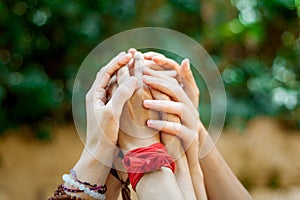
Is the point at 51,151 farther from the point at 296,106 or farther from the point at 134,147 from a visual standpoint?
the point at 134,147

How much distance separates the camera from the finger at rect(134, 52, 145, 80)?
2.97ft

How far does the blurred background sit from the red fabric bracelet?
4.91ft

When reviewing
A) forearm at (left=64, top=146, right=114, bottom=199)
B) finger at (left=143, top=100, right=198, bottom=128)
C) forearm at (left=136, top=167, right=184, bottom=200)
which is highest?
finger at (left=143, top=100, right=198, bottom=128)

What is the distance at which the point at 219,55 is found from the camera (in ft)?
9.02

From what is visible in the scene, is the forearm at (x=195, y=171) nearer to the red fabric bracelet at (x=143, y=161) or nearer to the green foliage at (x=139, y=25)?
the red fabric bracelet at (x=143, y=161)

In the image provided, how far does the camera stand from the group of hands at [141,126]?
0.85 metres

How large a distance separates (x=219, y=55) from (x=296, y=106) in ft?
1.43

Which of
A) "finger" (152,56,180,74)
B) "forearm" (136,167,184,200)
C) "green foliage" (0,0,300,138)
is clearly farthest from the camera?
"green foliage" (0,0,300,138)

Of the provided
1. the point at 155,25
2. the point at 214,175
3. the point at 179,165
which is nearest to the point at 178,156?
the point at 179,165

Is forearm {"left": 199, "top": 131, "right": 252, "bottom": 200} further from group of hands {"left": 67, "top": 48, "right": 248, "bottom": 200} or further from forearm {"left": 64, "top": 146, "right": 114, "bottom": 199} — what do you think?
forearm {"left": 64, "top": 146, "right": 114, "bottom": 199}

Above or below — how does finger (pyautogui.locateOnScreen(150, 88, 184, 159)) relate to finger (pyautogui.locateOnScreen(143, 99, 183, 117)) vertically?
below

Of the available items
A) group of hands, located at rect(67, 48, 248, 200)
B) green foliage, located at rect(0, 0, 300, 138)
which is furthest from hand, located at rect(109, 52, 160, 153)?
green foliage, located at rect(0, 0, 300, 138)

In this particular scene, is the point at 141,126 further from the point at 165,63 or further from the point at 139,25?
the point at 139,25

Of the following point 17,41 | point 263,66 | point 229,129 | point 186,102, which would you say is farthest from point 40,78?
point 186,102
